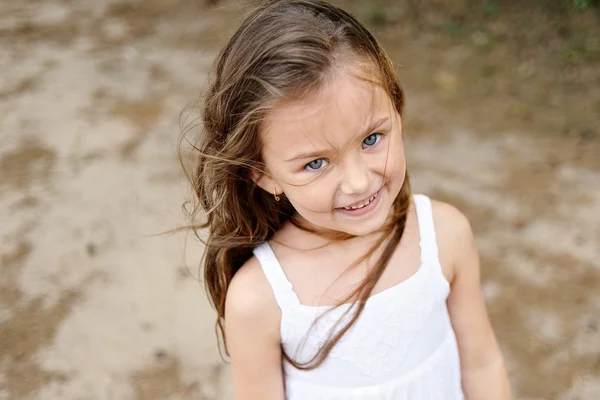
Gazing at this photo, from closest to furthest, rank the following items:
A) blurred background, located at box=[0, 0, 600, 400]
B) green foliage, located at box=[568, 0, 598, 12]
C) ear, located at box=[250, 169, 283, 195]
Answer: ear, located at box=[250, 169, 283, 195], blurred background, located at box=[0, 0, 600, 400], green foliage, located at box=[568, 0, 598, 12]

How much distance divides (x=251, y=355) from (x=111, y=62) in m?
2.98

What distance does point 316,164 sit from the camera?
1.11m

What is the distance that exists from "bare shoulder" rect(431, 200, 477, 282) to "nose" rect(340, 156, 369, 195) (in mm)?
288

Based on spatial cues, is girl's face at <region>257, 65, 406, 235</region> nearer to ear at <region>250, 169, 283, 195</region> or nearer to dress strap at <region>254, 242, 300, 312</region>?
ear at <region>250, 169, 283, 195</region>

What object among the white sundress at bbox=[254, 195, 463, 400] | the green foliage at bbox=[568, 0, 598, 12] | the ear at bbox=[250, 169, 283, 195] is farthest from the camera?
the green foliage at bbox=[568, 0, 598, 12]

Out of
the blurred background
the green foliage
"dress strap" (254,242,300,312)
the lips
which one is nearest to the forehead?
the lips

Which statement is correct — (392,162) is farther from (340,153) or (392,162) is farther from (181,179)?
(181,179)

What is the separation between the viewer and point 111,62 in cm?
391

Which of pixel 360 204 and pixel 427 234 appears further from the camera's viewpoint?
pixel 427 234

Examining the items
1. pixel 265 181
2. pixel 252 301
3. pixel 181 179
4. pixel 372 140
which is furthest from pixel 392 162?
pixel 181 179

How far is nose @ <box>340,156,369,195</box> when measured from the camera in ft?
3.63

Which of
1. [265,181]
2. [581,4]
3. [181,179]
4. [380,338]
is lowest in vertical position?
[181,179]

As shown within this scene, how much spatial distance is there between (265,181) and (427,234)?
1.12 ft

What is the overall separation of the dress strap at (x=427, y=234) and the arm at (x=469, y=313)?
0.05 ft
